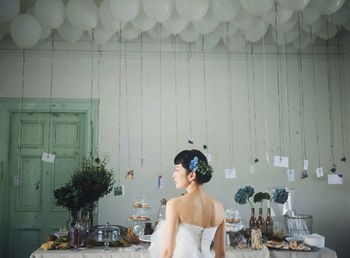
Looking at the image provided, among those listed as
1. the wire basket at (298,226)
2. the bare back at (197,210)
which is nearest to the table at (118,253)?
the wire basket at (298,226)

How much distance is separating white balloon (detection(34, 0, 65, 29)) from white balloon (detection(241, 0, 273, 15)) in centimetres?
179

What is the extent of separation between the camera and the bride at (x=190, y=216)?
2.24 meters

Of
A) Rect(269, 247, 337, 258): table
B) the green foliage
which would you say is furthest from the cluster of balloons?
Rect(269, 247, 337, 258): table

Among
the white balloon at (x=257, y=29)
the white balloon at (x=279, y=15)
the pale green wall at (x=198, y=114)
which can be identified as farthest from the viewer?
the pale green wall at (x=198, y=114)

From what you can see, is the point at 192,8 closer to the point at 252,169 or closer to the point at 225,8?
the point at 225,8

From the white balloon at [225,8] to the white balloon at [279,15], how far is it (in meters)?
0.31

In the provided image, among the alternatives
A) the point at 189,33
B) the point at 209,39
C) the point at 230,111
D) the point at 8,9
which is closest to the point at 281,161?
the point at 230,111

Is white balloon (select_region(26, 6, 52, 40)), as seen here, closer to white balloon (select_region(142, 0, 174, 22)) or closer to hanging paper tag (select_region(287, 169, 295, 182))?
white balloon (select_region(142, 0, 174, 22))

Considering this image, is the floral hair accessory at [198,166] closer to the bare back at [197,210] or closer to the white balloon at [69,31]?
the bare back at [197,210]

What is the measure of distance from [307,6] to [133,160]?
2.65m

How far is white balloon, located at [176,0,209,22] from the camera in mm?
3402

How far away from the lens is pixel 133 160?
4.65 meters

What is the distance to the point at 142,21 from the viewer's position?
12.5 ft

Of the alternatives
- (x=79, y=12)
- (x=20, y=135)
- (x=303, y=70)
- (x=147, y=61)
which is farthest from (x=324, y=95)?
(x=20, y=135)
